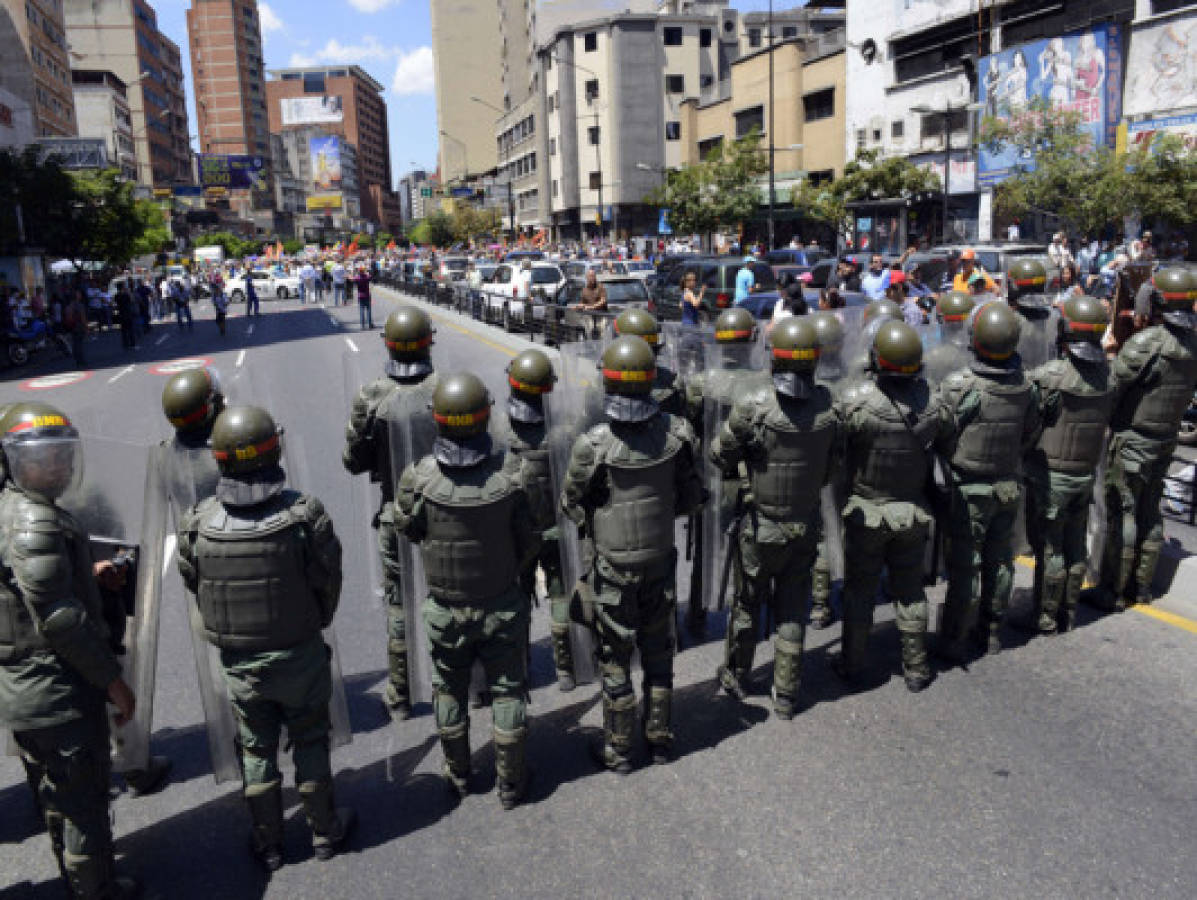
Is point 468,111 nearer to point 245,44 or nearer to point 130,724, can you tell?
point 245,44

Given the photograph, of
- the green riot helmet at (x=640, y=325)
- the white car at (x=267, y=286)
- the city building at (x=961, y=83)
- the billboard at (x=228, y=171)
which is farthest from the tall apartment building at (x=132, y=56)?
the green riot helmet at (x=640, y=325)

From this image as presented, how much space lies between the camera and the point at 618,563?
4312 millimetres

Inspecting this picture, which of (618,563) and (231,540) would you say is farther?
(618,563)

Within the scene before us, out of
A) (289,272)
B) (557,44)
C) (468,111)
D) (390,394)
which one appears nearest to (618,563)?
(390,394)

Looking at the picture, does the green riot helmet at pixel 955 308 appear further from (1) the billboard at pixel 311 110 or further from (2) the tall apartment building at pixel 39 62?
(1) the billboard at pixel 311 110

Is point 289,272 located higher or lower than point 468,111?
lower

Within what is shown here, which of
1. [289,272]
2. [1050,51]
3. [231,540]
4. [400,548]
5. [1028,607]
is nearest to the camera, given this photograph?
[231,540]

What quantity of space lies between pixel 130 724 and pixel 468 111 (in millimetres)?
136261

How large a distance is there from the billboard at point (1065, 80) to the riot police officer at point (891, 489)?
2664 cm

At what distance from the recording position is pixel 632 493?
4.31 metres

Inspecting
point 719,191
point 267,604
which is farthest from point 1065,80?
point 267,604

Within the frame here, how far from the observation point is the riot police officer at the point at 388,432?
16.6 ft

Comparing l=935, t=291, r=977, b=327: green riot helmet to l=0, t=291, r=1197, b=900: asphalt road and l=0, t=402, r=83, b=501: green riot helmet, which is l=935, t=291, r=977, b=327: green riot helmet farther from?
l=0, t=402, r=83, b=501: green riot helmet

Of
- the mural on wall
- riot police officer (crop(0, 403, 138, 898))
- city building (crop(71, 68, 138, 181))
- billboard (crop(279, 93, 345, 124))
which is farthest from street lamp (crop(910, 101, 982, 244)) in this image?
billboard (crop(279, 93, 345, 124))
